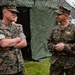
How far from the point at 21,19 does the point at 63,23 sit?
588 centimetres

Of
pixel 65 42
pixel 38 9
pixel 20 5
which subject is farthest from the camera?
pixel 38 9

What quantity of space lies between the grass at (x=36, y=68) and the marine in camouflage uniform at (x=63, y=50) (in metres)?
3.22

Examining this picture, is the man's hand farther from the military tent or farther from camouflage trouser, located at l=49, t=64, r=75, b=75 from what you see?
the military tent

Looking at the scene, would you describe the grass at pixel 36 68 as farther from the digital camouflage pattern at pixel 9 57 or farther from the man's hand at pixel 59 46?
the digital camouflage pattern at pixel 9 57

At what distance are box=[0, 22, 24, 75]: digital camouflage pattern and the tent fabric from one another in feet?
17.8

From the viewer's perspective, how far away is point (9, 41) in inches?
151

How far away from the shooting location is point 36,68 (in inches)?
331

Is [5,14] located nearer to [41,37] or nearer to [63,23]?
[63,23]

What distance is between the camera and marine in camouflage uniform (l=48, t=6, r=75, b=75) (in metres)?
4.28

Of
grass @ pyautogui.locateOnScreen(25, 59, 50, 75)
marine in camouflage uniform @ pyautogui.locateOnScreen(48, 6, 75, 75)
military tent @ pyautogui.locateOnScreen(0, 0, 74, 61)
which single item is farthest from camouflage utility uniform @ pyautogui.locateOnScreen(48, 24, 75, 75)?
military tent @ pyautogui.locateOnScreen(0, 0, 74, 61)

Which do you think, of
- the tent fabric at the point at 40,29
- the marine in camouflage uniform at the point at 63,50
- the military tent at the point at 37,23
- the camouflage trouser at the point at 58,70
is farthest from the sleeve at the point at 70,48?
the tent fabric at the point at 40,29

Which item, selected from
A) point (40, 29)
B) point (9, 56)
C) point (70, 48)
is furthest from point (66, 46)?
point (40, 29)

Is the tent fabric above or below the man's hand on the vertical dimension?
below

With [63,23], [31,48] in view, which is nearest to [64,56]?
[63,23]
